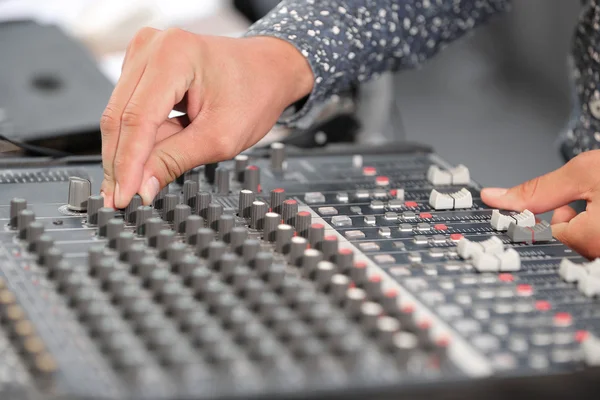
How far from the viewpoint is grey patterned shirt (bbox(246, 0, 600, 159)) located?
147 cm

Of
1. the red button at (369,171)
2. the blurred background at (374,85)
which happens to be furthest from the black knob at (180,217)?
the blurred background at (374,85)

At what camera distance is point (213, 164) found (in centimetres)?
132

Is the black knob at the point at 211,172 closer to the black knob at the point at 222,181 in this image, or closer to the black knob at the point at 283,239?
the black knob at the point at 222,181

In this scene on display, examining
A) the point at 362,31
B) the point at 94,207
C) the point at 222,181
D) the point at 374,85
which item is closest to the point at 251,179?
the point at 222,181

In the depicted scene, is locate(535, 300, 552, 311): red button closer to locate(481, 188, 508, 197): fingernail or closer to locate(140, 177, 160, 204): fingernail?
locate(481, 188, 508, 197): fingernail

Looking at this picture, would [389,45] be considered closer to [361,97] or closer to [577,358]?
[361,97]

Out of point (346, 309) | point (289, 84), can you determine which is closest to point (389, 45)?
point (289, 84)

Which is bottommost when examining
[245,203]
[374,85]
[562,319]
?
[562,319]

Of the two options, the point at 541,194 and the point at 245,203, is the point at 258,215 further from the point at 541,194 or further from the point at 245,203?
the point at 541,194

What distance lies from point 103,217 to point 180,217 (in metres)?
0.09

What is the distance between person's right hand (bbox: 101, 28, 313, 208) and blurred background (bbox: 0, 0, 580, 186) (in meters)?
0.20

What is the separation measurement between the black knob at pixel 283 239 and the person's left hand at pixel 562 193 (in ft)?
1.09

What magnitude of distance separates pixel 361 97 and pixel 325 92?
0.56m

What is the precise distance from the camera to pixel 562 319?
2.93ft
